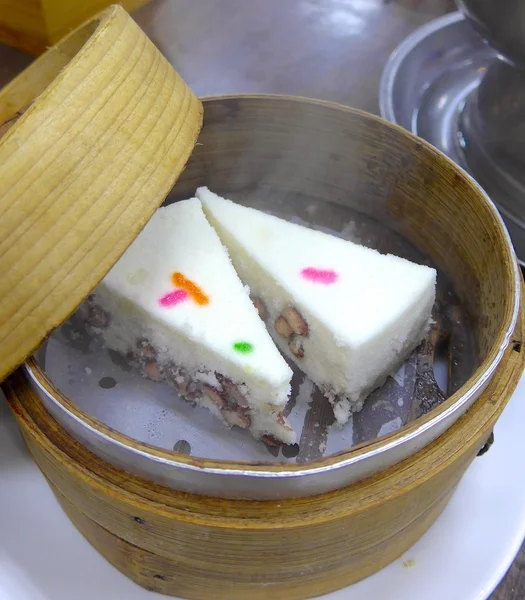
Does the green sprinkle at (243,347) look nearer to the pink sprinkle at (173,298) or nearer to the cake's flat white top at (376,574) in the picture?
the pink sprinkle at (173,298)

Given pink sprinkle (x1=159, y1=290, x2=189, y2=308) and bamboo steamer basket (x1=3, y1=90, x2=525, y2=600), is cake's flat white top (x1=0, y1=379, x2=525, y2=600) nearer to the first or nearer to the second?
bamboo steamer basket (x1=3, y1=90, x2=525, y2=600)

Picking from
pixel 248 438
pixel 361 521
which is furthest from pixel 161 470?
pixel 248 438

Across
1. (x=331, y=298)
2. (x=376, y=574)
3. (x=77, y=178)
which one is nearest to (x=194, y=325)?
(x=331, y=298)

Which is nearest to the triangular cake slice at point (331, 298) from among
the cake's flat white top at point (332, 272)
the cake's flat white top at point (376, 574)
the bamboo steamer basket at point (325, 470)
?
the cake's flat white top at point (332, 272)

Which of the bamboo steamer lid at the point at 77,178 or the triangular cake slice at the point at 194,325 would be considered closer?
the bamboo steamer lid at the point at 77,178

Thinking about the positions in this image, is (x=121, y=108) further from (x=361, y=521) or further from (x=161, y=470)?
(x=361, y=521)

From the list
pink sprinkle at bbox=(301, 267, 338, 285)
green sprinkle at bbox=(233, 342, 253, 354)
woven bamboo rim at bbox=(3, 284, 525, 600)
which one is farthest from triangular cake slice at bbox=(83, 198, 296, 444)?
woven bamboo rim at bbox=(3, 284, 525, 600)
